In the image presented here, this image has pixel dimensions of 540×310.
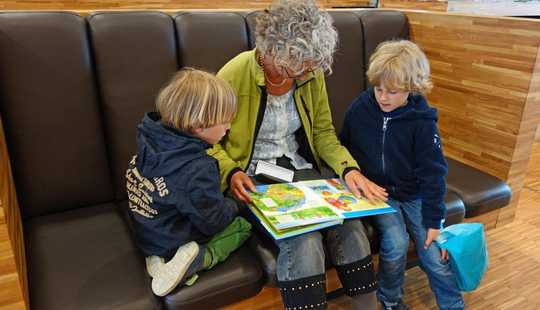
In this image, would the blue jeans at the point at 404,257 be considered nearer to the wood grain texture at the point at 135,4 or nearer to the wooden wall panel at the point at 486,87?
the wooden wall panel at the point at 486,87

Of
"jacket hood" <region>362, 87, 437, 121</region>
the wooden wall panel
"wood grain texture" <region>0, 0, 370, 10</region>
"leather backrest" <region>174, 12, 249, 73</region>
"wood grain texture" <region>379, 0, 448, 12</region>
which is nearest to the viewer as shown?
"jacket hood" <region>362, 87, 437, 121</region>

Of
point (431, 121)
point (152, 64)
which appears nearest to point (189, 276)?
point (152, 64)

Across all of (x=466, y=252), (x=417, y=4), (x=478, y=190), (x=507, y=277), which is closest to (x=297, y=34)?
(x=466, y=252)

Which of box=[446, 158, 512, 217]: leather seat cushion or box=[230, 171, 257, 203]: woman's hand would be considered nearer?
box=[230, 171, 257, 203]: woman's hand

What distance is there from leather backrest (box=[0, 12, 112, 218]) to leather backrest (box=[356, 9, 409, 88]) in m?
1.26

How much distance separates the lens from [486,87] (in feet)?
6.17

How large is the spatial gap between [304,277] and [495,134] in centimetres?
125

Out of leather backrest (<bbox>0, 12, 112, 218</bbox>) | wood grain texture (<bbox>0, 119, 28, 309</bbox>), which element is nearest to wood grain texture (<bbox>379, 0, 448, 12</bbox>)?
leather backrest (<bbox>0, 12, 112, 218</bbox>)

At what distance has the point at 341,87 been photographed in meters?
1.96

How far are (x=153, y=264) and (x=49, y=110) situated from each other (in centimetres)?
67

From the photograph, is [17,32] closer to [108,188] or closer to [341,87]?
[108,188]

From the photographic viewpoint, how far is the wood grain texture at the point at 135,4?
6.41 ft

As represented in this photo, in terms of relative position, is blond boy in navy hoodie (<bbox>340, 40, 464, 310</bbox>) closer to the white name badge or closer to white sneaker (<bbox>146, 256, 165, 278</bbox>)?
the white name badge

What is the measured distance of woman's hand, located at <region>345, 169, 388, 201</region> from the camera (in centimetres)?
138
